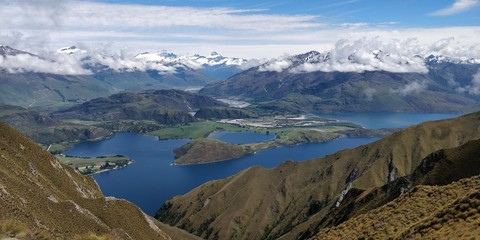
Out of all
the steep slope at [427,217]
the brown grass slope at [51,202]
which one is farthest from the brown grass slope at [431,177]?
the brown grass slope at [51,202]

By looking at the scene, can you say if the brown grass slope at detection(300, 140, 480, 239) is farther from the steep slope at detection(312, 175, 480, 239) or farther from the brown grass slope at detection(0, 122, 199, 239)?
the brown grass slope at detection(0, 122, 199, 239)

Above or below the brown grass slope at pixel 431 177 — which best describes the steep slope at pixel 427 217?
above

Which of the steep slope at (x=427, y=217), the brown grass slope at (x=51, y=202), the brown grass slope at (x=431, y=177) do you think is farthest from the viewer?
the brown grass slope at (x=431, y=177)

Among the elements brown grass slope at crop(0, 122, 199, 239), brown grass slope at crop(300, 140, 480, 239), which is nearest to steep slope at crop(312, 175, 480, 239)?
brown grass slope at crop(0, 122, 199, 239)

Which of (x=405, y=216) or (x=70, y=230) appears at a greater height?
(x=405, y=216)

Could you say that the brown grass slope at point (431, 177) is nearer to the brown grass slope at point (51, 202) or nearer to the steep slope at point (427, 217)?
the steep slope at point (427, 217)

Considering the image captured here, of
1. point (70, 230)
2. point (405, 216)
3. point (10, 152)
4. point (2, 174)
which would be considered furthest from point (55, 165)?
point (405, 216)

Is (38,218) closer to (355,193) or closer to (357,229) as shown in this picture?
(357,229)

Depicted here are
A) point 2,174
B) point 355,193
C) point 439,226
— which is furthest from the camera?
point 355,193

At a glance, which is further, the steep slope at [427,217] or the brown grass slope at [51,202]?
the brown grass slope at [51,202]
